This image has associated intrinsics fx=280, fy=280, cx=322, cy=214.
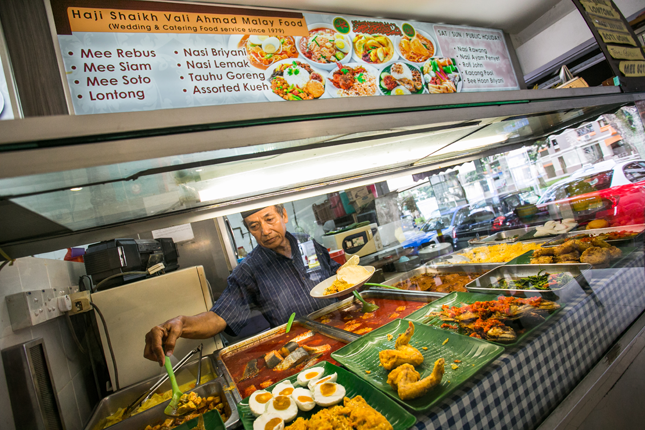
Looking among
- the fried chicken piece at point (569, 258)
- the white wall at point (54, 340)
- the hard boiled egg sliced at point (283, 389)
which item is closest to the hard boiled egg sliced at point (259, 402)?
the hard boiled egg sliced at point (283, 389)

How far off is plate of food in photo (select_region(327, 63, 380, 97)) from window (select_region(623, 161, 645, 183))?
2.19 meters

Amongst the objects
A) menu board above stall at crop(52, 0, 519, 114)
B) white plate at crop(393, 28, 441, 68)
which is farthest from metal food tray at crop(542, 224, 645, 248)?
white plate at crop(393, 28, 441, 68)

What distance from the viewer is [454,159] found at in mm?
2979

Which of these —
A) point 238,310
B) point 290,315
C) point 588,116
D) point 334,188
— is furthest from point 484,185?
point 238,310

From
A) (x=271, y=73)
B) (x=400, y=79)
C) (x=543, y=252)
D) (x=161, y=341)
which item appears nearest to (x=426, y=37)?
(x=400, y=79)

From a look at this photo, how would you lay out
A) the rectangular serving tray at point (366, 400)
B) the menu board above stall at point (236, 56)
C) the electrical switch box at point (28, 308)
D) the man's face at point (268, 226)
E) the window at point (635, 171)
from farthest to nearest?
the man's face at point (268, 226), the window at point (635, 171), the electrical switch box at point (28, 308), the menu board above stall at point (236, 56), the rectangular serving tray at point (366, 400)

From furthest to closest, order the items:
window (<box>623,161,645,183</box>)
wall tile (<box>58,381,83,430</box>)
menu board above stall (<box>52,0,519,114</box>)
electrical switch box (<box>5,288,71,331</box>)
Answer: window (<box>623,161,645,183</box>) < wall tile (<box>58,381,83,430</box>) < electrical switch box (<box>5,288,71,331</box>) < menu board above stall (<box>52,0,519,114</box>)

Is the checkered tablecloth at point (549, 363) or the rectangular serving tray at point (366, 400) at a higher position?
the rectangular serving tray at point (366, 400)

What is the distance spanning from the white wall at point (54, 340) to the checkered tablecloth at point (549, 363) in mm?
1821

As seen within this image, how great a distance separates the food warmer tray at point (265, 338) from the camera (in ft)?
5.17

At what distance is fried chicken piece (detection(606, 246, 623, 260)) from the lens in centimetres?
159

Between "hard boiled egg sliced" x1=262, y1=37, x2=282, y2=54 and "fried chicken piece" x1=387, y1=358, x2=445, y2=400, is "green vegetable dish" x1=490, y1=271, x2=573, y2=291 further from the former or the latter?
"hard boiled egg sliced" x1=262, y1=37, x2=282, y2=54

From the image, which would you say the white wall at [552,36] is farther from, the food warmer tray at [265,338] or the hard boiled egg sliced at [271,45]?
the food warmer tray at [265,338]

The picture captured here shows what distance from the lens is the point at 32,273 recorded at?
5.68 ft
